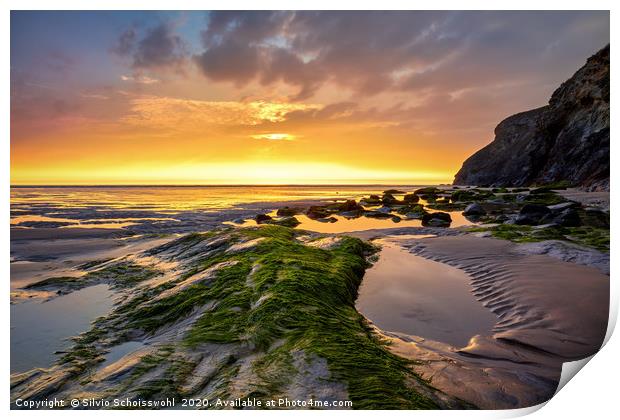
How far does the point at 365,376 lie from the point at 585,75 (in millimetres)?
29189

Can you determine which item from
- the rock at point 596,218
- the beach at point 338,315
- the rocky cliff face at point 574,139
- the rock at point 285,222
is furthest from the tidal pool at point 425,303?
the rock at point 285,222

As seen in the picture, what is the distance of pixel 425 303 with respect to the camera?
4.74 metres

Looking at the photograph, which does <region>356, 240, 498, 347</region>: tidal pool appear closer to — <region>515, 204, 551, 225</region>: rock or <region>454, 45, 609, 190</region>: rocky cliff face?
<region>454, 45, 609, 190</region>: rocky cliff face

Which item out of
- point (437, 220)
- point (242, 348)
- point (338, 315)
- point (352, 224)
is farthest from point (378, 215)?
point (242, 348)

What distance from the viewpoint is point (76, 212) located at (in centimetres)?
1631

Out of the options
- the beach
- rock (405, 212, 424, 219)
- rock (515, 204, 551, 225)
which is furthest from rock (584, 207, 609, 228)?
rock (405, 212, 424, 219)

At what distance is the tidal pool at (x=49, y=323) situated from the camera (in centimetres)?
347

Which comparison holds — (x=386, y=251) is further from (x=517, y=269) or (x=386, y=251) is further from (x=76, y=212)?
(x=76, y=212)

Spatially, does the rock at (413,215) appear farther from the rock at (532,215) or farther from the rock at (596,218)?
the rock at (596,218)

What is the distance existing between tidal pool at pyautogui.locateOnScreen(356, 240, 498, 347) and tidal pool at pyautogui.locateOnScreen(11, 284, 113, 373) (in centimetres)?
354

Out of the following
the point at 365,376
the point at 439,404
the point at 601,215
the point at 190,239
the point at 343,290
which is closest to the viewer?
the point at 439,404

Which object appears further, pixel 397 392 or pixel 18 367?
pixel 18 367
